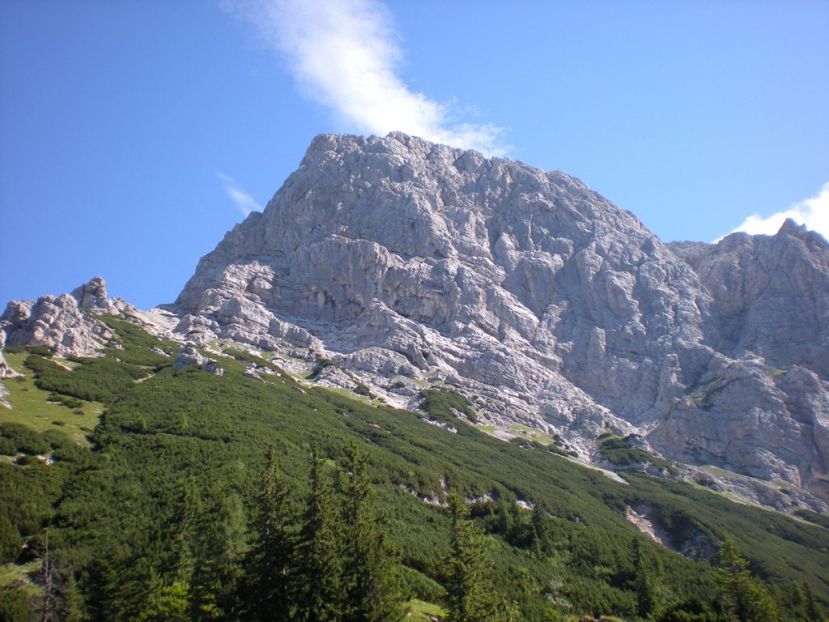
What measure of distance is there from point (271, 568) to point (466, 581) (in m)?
11.8

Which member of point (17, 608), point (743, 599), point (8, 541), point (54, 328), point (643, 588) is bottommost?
point (17, 608)

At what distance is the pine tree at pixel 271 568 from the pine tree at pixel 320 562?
82 centimetres

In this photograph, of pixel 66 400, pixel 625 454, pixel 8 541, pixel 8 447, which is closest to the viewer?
pixel 8 541

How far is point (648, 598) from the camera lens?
58625 mm

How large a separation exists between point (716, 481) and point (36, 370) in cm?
13313

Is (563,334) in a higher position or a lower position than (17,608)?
higher

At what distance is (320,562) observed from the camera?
3525cm

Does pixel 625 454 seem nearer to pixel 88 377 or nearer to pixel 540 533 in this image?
pixel 540 533

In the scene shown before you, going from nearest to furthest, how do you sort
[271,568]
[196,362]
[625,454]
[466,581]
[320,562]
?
1. [320,562]
2. [271,568]
3. [466,581]
4. [196,362]
5. [625,454]

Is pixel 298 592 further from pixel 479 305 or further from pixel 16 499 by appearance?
pixel 479 305

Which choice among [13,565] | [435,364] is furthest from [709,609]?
[435,364]

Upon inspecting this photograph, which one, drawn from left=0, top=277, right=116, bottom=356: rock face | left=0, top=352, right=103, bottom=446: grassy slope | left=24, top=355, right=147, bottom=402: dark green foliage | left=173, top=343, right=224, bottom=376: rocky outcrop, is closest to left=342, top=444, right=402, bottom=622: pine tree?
left=0, top=352, right=103, bottom=446: grassy slope

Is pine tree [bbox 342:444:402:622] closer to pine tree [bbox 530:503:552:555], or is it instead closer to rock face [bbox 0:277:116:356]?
pine tree [bbox 530:503:552:555]

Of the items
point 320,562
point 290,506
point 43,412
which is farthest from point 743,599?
point 43,412
